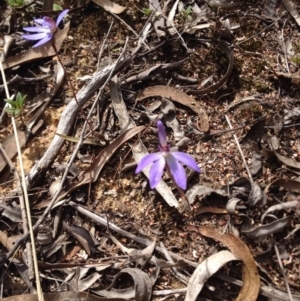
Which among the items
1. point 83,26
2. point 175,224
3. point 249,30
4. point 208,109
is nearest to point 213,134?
point 208,109

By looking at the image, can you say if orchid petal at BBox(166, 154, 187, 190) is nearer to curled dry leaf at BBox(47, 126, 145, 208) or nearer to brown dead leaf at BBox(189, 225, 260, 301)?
brown dead leaf at BBox(189, 225, 260, 301)

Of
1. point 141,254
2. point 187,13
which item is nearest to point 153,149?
point 141,254

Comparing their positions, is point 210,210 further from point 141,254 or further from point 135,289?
point 135,289

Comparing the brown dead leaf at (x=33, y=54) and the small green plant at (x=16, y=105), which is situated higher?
the brown dead leaf at (x=33, y=54)

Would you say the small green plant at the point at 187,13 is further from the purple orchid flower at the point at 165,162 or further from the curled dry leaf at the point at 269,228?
the curled dry leaf at the point at 269,228

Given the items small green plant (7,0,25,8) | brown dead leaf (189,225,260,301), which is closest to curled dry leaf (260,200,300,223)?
brown dead leaf (189,225,260,301)

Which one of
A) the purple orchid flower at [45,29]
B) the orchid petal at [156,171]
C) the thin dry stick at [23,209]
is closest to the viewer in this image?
the orchid petal at [156,171]

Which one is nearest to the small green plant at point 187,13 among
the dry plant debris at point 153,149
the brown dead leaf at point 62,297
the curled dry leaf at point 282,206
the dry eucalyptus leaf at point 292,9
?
the dry plant debris at point 153,149
